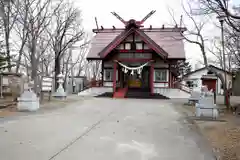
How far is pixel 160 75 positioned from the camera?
92.1 feet

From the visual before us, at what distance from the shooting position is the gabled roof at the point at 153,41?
25.1 metres

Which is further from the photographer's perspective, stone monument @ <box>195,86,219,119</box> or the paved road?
stone monument @ <box>195,86,219,119</box>

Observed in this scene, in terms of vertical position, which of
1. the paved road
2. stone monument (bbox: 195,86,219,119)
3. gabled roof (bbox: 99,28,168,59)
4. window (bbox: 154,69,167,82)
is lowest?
the paved road

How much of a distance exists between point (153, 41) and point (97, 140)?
18.9 metres

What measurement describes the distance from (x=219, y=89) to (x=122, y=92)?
2310cm

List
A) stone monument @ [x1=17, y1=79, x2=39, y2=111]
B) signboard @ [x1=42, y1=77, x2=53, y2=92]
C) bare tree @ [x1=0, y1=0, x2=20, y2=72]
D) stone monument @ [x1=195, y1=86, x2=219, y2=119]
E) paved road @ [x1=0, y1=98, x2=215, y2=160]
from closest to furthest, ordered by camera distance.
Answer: paved road @ [x1=0, y1=98, x2=215, y2=160]
stone monument @ [x1=195, y1=86, x2=219, y2=119]
stone monument @ [x1=17, y1=79, x2=39, y2=111]
signboard @ [x1=42, y1=77, x2=53, y2=92]
bare tree @ [x1=0, y1=0, x2=20, y2=72]

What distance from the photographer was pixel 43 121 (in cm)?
974

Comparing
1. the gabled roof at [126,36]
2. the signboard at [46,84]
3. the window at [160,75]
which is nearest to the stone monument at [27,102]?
the signboard at [46,84]

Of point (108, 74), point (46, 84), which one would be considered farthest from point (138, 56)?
point (46, 84)

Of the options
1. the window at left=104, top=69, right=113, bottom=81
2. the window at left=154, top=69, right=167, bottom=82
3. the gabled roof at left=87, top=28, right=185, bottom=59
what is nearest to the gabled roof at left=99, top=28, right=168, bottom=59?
the gabled roof at left=87, top=28, right=185, bottom=59

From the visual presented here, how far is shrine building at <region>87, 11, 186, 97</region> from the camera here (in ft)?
84.0

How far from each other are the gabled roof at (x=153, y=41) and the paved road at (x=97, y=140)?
15.8 metres

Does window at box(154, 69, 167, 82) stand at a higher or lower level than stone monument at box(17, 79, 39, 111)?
higher

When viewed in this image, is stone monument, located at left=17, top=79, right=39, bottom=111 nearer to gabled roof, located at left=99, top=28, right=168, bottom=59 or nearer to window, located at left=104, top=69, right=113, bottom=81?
gabled roof, located at left=99, top=28, right=168, bottom=59
